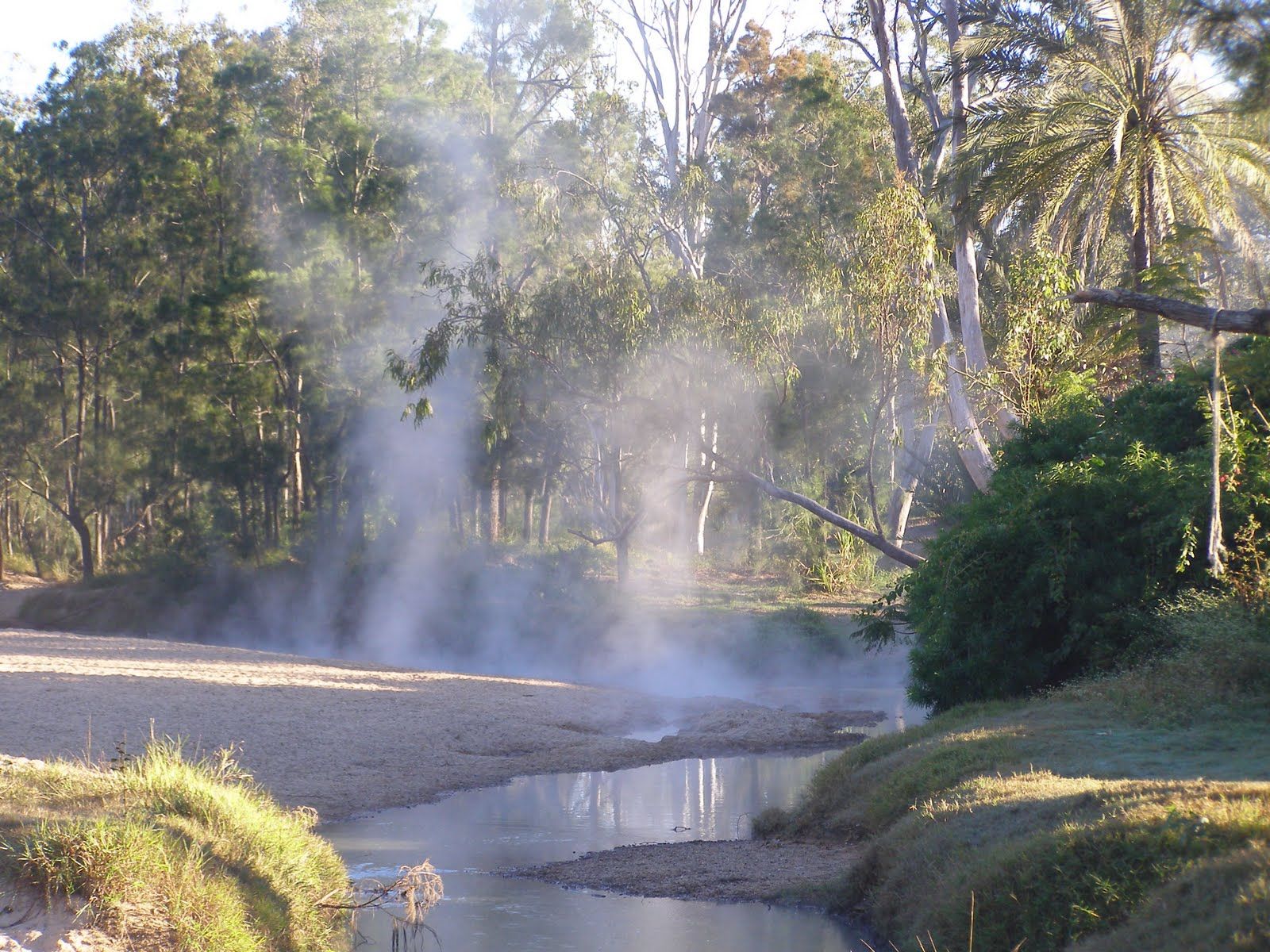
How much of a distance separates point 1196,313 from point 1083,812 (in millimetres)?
2925

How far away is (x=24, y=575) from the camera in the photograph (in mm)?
43250

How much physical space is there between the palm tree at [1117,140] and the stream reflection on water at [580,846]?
806cm

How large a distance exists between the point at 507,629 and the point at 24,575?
76.6 ft

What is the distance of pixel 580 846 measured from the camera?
11727 mm

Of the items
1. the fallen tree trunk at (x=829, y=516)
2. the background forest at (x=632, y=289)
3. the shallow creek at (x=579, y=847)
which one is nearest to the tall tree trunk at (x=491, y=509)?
the background forest at (x=632, y=289)

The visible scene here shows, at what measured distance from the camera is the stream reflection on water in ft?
28.5

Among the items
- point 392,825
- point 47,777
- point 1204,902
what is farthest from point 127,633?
point 1204,902

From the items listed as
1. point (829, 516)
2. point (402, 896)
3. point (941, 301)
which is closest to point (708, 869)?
point (402, 896)

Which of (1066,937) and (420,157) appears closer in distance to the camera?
(1066,937)

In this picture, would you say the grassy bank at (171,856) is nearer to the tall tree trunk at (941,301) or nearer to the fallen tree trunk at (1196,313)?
the fallen tree trunk at (1196,313)

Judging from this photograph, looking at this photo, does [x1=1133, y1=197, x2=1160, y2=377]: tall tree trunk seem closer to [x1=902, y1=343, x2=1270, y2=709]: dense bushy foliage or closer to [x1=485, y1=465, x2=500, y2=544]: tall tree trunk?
[x1=902, y1=343, x2=1270, y2=709]: dense bushy foliage

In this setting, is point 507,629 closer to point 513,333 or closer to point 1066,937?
point 513,333

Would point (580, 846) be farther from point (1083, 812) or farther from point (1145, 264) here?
point (1145, 264)

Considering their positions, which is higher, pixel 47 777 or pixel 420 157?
pixel 420 157
